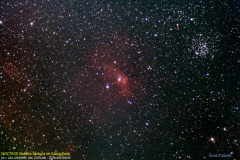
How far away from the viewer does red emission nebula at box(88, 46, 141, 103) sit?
354 mm

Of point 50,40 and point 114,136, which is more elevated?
point 50,40

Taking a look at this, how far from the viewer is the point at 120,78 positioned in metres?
0.36

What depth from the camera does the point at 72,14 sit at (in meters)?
0.35

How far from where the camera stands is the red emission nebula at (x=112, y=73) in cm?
35

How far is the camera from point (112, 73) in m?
0.36

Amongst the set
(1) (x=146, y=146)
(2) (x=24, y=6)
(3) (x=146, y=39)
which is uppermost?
(2) (x=24, y=6)

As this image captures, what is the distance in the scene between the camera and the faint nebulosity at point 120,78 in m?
0.35

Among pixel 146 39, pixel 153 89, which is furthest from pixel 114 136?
pixel 146 39

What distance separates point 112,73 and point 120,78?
0.02 meters

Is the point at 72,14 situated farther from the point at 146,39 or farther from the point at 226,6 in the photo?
the point at 226,6

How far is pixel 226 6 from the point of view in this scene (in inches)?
14.4

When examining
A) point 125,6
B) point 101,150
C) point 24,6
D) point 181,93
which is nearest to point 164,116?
point 181,93

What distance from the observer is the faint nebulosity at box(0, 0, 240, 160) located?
1.16ft

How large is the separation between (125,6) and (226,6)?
0.27 meters
